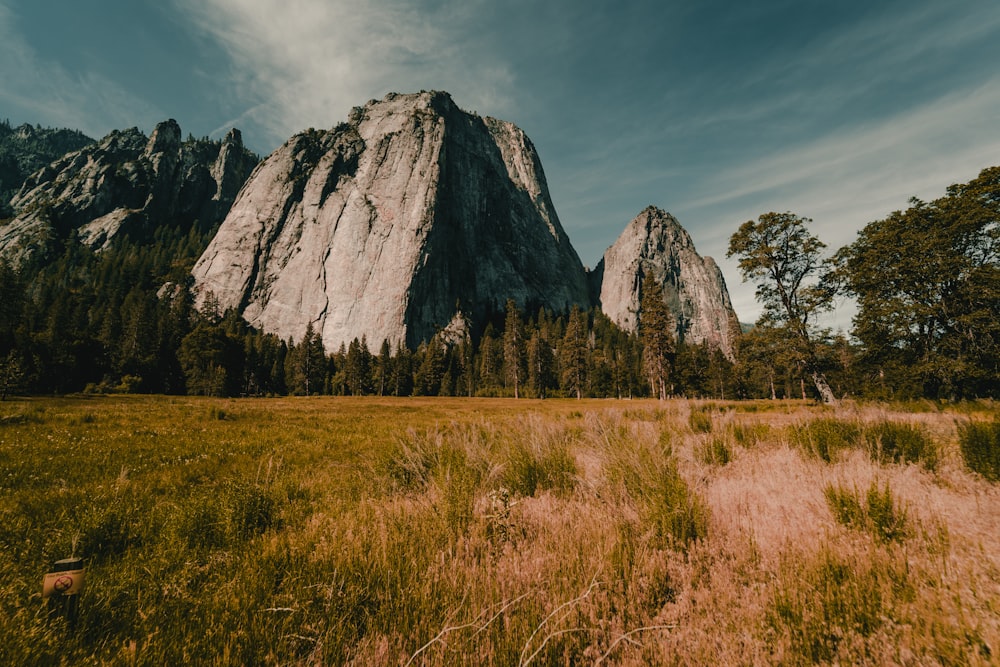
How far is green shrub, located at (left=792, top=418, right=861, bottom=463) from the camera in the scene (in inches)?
266

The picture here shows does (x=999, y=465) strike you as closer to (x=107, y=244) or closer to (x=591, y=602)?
(x=591, y=602)

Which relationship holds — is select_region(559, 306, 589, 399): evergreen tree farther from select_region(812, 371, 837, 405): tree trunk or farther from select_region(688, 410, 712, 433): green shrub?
select_region(688, 410, 712, 433): green shrub

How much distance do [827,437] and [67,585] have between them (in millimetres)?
10121

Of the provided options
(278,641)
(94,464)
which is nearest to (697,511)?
(278,641)

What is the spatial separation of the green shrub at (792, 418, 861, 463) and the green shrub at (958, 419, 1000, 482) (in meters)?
1.42

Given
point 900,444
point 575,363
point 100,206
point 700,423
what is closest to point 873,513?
point 900,444

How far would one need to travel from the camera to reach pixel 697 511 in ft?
13.2

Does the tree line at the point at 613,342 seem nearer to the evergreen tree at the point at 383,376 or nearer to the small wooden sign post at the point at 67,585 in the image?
the evergreen tree at the point at 383,376

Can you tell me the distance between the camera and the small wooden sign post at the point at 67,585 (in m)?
2.07

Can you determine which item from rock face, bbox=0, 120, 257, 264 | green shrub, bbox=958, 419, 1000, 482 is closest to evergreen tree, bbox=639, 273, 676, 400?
green shrub, bbox=958, 419, 1000, 482

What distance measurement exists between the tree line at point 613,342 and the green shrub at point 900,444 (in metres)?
17.7

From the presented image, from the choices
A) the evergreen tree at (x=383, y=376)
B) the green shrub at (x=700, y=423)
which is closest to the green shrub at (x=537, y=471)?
the green shrub at (x=700, y=423)

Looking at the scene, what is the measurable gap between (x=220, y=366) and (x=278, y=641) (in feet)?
258

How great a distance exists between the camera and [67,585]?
6.98 ft
